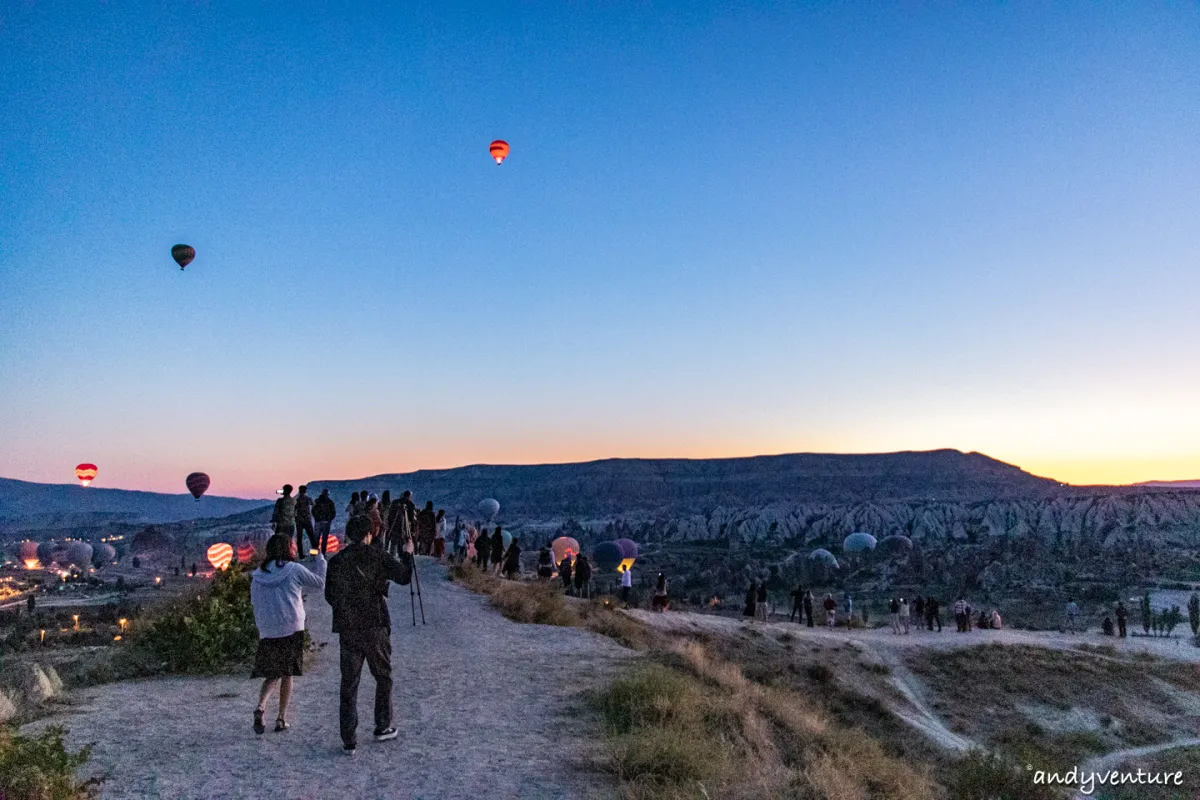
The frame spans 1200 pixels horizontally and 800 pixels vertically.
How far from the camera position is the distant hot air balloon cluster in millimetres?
45062

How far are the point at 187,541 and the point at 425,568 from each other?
109 meters

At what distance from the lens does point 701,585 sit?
5366 centimetres

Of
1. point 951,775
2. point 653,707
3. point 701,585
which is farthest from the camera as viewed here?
point 701,585

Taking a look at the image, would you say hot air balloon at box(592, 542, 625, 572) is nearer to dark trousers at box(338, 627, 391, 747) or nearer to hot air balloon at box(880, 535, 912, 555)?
hot air balloon at box(880, 535, 912, 555)

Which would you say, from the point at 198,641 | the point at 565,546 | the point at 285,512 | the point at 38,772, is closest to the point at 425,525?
the point at 285,512

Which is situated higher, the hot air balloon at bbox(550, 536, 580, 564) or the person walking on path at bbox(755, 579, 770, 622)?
the hot air balloon at bbox(550, 536, 580, 564)

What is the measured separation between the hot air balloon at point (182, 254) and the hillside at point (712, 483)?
368 ft

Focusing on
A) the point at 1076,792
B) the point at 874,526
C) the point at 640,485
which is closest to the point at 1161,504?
the point at 874,526

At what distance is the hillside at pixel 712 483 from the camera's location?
13825cm

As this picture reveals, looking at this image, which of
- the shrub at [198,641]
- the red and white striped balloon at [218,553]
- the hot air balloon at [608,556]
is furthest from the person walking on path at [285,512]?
the hot air balloon at [608,556]

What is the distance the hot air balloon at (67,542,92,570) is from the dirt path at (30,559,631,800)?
8582 cm

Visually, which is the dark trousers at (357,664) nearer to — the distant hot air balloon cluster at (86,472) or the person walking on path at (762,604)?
the person walking on path at (762,604)

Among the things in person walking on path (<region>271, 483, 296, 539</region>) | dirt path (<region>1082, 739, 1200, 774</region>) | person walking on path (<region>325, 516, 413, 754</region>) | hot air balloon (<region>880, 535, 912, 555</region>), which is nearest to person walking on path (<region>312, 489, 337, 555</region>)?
person walking on path (<region>271, 483, 296, 539</region>)

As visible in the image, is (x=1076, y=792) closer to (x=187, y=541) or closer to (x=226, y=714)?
(x=226, y=714)
